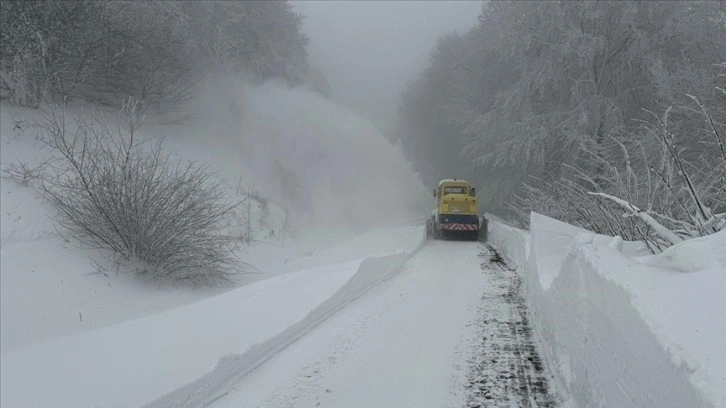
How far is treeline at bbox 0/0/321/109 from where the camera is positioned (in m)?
13.9

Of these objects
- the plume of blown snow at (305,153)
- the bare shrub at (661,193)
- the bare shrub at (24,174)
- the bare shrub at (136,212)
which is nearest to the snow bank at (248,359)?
the bare shrub at (136,212)

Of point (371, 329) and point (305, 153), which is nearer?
point (371, 329)

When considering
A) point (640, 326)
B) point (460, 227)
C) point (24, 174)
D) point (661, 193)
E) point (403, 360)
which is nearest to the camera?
point (640, 326)

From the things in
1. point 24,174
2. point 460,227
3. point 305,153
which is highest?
point 305,153

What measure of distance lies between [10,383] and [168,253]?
4.95 meters

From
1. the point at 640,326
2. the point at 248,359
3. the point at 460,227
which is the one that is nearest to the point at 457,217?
the point at 460,227

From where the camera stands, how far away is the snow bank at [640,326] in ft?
6.89

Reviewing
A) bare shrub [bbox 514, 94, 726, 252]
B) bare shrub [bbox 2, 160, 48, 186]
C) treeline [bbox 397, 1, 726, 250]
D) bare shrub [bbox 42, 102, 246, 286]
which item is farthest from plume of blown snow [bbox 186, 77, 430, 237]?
bare shrub [bbox 514, 94, 726, 252]

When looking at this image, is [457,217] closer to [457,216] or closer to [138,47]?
[457,216]

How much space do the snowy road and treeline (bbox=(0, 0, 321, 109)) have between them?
1149cm

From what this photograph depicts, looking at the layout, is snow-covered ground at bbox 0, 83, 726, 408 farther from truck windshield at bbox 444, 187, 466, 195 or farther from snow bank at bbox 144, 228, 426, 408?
truck windshield at bbox 444, 187, 466, 195

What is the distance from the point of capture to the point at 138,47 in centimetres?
1930

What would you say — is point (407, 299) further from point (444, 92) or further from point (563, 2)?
point (444, 92)

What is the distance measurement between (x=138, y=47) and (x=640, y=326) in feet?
66.6
